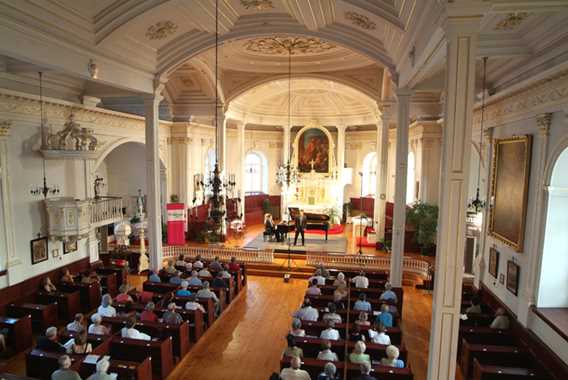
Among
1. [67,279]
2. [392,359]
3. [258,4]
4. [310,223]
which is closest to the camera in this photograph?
[392,359]

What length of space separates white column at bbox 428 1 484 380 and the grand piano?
11229 mm

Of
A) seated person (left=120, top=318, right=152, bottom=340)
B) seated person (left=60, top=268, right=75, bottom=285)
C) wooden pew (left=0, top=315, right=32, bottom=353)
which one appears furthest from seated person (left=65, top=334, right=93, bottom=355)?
seated person (left=60, top=268, right=75, bottom=285)

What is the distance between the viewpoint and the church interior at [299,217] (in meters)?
5.98

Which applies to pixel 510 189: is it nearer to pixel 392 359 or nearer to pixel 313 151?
pixel 392 359

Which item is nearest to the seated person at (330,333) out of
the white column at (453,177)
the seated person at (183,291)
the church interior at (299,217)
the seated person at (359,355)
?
the church interior at (299,217)

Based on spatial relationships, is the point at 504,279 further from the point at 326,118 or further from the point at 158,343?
the point at 326,118

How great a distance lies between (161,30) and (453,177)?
7.99 meters

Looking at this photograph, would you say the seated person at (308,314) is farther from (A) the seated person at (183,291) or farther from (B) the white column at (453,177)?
(B) the white column at (453,177)


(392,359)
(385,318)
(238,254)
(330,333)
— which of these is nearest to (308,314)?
(330,333)

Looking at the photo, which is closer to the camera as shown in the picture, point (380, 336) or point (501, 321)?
point (380, 336)

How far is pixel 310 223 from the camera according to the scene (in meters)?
17.9

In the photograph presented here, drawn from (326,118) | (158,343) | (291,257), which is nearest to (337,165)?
(326,118)

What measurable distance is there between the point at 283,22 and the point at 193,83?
7289 mm

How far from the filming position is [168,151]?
17312mm
